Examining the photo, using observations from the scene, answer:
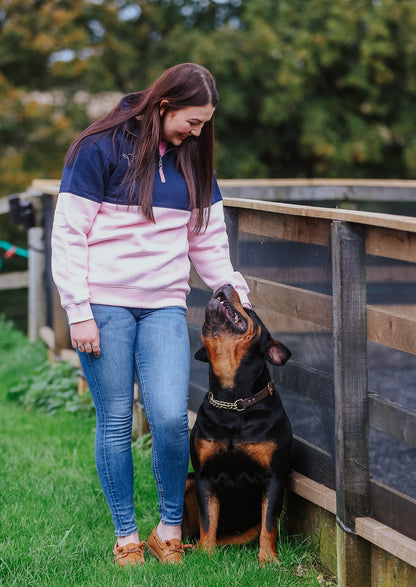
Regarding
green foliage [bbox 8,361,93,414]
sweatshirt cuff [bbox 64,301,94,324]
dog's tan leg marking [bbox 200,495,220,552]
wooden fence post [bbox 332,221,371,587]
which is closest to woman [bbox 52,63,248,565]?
sweatshirt cuff [bbox 64,301,94,324]

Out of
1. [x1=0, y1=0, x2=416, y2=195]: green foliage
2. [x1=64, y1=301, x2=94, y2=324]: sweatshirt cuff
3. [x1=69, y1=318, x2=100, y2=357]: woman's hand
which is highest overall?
[x1=0, y1=0, x2=416, y2=195]: green foliage

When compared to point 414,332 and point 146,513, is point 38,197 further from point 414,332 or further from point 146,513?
point 414,332

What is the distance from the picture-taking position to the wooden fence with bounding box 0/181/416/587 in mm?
2883

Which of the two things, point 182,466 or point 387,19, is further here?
point 387,19

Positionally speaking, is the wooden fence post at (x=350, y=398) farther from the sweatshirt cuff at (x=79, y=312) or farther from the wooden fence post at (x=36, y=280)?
the wooden fence post at (x=36, y=280)

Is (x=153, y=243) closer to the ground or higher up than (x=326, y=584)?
higher up

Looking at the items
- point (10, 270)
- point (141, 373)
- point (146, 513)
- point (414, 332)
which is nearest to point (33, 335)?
point (10, 270)

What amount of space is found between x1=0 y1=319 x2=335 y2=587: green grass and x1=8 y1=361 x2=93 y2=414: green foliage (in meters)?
0.44

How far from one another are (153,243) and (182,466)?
3.11ft

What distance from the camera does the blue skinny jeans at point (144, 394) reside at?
3229 mm

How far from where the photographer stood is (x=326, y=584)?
3.27 m

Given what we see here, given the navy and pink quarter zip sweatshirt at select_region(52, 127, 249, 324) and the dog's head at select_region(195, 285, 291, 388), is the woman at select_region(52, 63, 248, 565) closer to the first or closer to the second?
the navy and pink quarter zip sweatshirt at select_region(52, 127, 249, 324)

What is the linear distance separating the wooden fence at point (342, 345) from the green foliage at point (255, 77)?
14.7m

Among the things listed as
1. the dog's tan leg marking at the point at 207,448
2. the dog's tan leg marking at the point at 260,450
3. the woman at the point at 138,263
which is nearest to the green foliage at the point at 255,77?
the woman at the point at 138,263
